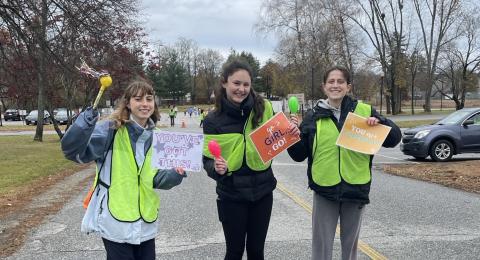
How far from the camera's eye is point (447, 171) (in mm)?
12430

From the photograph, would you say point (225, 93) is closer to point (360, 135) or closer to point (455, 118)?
point (360, 135)

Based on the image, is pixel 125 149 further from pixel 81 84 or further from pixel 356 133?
pixel 81 84

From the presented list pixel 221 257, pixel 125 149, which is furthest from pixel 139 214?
pixel 221 257

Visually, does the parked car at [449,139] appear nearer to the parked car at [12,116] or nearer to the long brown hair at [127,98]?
the long brown hair at [127,98]

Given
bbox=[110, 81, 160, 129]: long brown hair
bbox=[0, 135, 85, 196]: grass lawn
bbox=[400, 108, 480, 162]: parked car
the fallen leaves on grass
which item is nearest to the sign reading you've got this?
bbox=[110, 81, 160, 129]: long brown hair

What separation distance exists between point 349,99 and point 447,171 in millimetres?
9313

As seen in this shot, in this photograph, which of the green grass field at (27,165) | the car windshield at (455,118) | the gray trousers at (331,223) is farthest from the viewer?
the car windshield at (455,118)

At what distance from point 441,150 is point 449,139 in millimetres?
417

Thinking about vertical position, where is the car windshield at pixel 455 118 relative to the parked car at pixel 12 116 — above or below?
above

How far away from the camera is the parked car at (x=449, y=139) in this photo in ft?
50.6

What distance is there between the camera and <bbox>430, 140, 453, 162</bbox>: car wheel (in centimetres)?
1551

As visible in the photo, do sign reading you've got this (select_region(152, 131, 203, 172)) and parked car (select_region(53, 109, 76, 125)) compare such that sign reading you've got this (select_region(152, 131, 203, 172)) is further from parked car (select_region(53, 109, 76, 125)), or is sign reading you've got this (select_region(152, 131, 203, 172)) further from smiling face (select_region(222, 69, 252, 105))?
parked car (select_region(53, 109, 76, 125))

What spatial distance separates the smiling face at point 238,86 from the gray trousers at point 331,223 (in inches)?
42.9

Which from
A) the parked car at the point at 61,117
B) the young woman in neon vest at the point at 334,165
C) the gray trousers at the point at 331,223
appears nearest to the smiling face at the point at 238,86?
the young woman in neon vest at the point at 334,165
